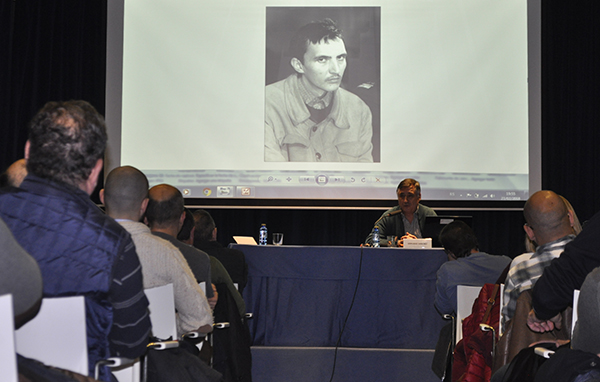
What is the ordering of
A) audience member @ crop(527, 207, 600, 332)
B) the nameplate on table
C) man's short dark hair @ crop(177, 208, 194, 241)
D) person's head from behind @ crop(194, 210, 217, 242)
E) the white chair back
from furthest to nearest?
the nameplate on table
person's head from behind @ crop(194, 210, 217, 242)
man's short dark hair @ crop(177, 208, 194, 241)
the white chair back
audience member @ crop(527, 207, 600, 332)

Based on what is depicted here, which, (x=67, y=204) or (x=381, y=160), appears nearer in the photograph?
(x=67, y=204)

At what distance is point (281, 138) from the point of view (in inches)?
204

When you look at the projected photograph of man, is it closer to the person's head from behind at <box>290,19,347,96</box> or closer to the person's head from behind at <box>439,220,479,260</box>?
the person's head from behind at <box>290,19,347,96</box>

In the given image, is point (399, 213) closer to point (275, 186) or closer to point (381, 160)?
point (381, 160)

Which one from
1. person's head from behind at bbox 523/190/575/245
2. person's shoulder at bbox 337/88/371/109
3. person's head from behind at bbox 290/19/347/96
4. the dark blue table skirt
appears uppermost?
person's head from behind at bbox 290/19/347/96

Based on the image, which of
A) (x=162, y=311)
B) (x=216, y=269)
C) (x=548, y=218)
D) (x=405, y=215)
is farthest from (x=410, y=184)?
(x=162, y=311)

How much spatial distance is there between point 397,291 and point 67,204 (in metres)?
2.78

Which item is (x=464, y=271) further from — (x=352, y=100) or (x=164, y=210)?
(x=352, y=100)

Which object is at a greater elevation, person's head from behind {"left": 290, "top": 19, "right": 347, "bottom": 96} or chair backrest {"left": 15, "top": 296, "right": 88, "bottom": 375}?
person's head from behind {"left": 290, "top": 19, "right": 347, "bottom": 96}

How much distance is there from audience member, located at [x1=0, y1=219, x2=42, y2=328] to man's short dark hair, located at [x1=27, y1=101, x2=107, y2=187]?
0.42 metres

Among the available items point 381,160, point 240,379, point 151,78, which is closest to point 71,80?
point 151,78

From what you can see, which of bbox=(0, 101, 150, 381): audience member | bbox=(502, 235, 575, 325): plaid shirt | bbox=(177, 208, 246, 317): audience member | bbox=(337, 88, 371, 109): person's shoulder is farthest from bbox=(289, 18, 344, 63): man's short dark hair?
bbox=(0, 101, 150, 381): audience member

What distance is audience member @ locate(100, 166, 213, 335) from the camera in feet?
6.84

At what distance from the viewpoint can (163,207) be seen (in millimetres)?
2561
